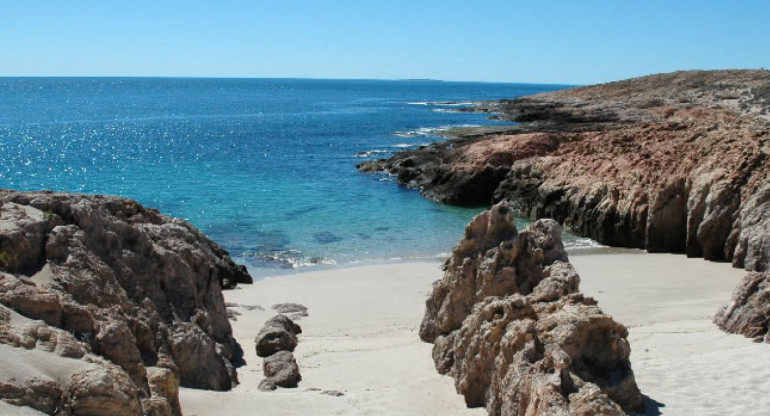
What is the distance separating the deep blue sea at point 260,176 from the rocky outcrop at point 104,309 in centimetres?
1142

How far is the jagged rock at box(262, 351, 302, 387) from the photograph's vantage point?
444 inches

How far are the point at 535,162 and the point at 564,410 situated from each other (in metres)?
28.2

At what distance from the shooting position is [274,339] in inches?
530

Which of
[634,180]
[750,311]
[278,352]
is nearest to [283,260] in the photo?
[278,352]

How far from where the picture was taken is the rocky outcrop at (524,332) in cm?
807

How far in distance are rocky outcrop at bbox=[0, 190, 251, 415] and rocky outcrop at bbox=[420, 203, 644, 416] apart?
3.59 m

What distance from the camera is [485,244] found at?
42.4 feet

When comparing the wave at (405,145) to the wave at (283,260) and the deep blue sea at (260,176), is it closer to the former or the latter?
the deep blue sea at (260,176)

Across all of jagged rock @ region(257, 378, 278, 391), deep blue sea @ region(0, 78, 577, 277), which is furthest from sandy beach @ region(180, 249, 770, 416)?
deep blue sea @ region(0, 78, 577, 277)

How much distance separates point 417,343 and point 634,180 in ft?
50.9

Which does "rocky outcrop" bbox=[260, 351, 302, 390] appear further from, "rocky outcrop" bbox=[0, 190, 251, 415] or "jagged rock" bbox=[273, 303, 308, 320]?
"jagged rock" bbox=[273, 303, 308, 320]

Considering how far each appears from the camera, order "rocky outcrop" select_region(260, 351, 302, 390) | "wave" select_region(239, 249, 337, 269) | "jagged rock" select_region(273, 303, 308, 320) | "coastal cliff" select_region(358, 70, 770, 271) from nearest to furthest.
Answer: "rocky outcrop" select_region(260, 351, 302, 390)
"jagged rock" select_region(273, 303, 308, 320)
"coastal cliff" select_region(358, 70, 770, 271)
"wave" select_region(239, 249, 337, 269)

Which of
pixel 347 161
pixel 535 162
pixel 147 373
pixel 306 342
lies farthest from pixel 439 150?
pixel 147 373

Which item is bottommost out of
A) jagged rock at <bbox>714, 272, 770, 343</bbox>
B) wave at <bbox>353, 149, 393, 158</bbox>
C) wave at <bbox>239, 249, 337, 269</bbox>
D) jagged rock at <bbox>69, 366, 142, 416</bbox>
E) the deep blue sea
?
wave at <bbox>239, 249, 337, 269</bbox>
